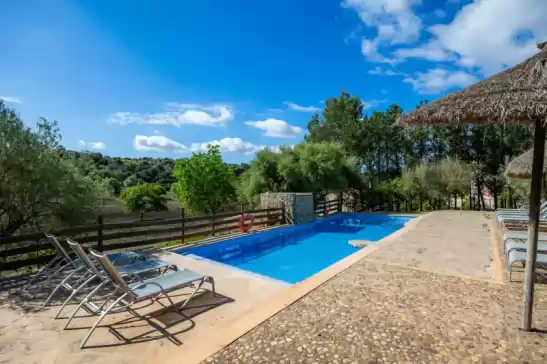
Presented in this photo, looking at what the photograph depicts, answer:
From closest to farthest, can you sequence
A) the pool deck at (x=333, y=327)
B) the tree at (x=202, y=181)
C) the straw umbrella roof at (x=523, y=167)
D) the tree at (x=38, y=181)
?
the pool deck at (x=333, y=327) → the tree at (x=38, y=181) → the straw umbrella roof at (x=523, y=167) → the tree at (x=202, y=181)

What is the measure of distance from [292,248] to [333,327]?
23.9 ft

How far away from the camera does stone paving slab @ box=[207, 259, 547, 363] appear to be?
2.93 meters

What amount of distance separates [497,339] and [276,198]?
35.8 ft

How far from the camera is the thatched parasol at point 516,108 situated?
2.90 meters


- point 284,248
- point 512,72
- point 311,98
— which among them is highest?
point 311,98

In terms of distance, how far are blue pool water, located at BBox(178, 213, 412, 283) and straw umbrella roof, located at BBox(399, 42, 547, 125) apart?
17.6ft

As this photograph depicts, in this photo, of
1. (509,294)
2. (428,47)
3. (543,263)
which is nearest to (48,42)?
(509,294)

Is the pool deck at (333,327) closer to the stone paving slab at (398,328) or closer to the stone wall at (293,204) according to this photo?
the stone paving slab at (398,328)

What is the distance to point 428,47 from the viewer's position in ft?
44.1

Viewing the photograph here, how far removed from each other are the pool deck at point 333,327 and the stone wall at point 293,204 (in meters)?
7.94

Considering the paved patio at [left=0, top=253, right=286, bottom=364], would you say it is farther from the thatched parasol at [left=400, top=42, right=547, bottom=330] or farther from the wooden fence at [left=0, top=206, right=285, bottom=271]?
the thatched parasol at [left=400, top=42, right=547, bottom=330]

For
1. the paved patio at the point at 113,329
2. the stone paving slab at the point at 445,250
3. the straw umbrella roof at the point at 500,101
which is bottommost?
the paved patio at the point at 113,329

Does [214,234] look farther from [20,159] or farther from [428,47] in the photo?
[428,47]

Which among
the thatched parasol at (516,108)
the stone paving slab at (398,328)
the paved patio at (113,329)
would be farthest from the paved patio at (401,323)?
the paved patio at (113,329)
